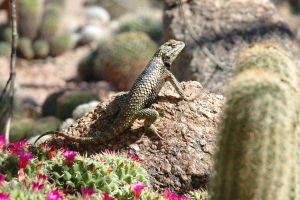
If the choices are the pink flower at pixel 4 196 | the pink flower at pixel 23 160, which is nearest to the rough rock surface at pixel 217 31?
the pink flower at pixel 23 160

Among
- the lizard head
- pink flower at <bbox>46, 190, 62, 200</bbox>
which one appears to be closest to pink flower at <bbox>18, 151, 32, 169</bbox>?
pink flower at <bbox>46, 190, 62, 200</bbox>

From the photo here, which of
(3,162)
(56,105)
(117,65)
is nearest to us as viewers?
(3,162)

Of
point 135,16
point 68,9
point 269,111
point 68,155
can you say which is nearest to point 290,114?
point 269,111

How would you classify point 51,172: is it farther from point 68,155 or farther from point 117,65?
point 117,65

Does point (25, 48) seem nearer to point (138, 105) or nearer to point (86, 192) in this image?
point (138, 105)

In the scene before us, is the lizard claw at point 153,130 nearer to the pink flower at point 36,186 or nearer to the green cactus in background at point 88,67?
the pink flower at point 36,186

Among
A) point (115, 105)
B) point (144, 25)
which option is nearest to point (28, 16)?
point (144, 25)
